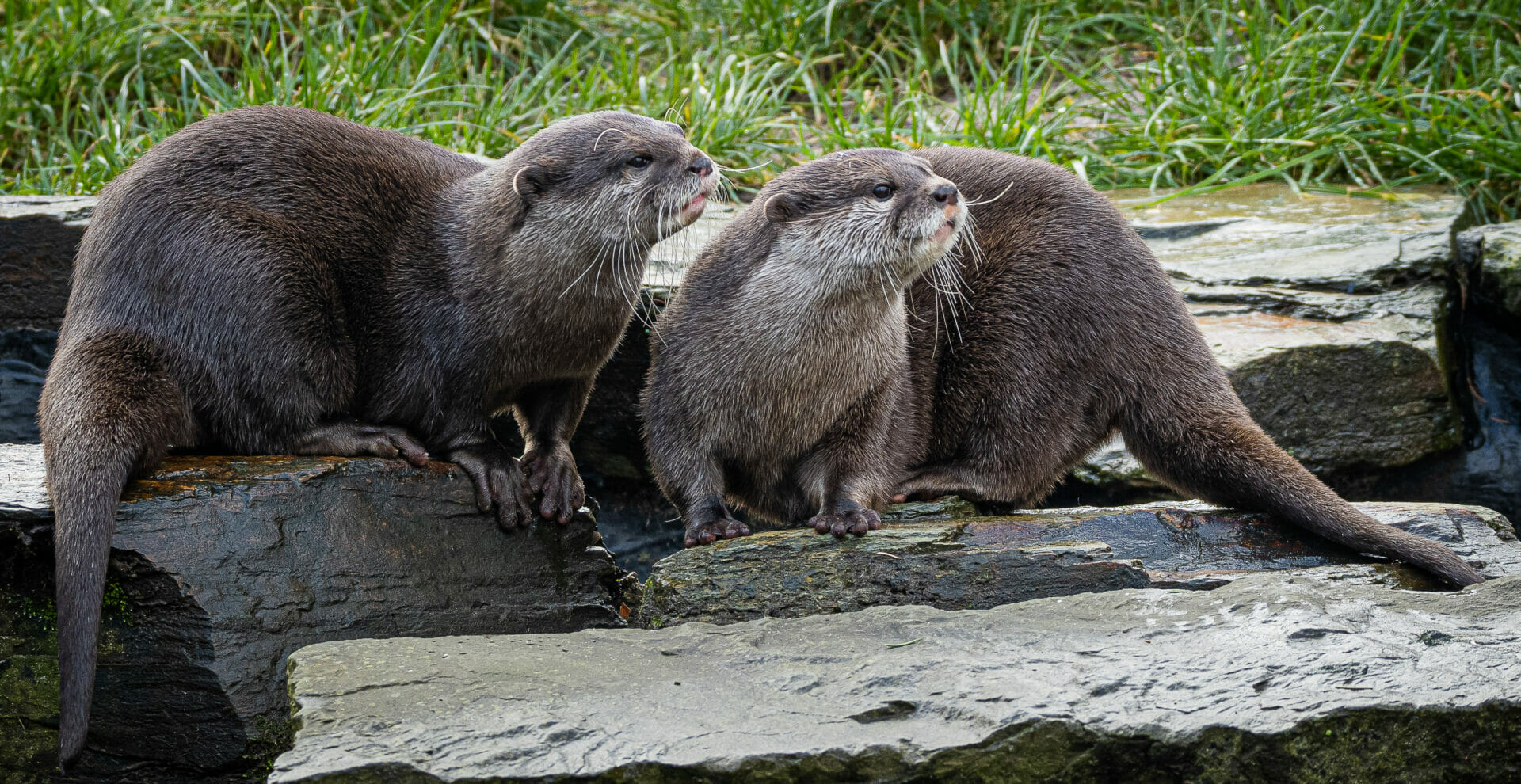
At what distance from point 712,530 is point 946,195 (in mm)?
857

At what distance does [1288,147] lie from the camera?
5371 millimetres

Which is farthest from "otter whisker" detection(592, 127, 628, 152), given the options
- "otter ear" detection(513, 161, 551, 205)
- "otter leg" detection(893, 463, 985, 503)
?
"otter leg" detection(893, 463, 985, 503)

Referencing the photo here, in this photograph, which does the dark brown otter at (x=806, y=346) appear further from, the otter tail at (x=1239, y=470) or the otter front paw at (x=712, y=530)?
the otter tail at (x=1239, y=470)

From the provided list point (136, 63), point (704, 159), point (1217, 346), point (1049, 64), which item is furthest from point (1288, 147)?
point (136, 63)

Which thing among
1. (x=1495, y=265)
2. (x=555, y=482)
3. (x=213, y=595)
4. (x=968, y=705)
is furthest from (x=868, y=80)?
(x=968, y=705)

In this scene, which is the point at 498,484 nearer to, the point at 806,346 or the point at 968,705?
the point at 806,346

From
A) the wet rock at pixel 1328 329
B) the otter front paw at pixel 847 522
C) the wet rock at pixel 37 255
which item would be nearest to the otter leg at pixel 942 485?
the otter front paw at pixel 847 522

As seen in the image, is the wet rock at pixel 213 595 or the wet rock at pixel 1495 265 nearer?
the wet rock at pixel 213 595

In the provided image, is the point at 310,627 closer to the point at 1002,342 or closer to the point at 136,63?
the point at 1002,342

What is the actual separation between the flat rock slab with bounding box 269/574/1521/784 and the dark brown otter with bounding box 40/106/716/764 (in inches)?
27.8

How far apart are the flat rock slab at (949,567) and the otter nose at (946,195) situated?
2.23 ft

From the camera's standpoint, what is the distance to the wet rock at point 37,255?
4008 mm

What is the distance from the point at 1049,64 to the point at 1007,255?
3.12m

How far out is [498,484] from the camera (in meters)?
3.01
